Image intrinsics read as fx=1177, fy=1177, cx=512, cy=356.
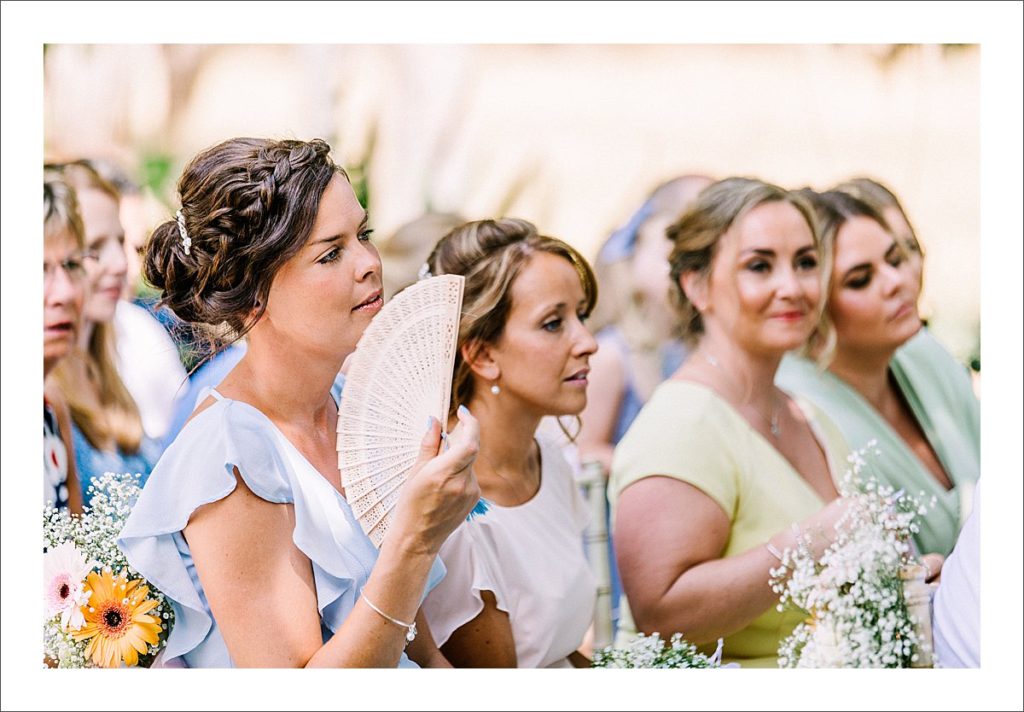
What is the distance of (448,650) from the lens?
380 cm

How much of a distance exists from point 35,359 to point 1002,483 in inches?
129

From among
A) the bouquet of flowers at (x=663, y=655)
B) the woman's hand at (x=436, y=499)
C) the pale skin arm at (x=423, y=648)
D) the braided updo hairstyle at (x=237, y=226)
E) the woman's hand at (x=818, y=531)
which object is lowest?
the bouquet of flowers at (x=663, y=655)

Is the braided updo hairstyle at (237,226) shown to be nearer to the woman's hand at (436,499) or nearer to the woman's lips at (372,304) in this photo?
the woman's lips at (372,304)

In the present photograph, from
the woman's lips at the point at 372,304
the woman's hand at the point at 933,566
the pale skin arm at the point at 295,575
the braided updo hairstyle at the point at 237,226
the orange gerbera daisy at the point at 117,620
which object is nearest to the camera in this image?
the pale skin arm at the point at 295,575

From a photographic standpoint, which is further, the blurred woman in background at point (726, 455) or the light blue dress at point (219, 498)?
the blurred woman in background at point (726, 455)

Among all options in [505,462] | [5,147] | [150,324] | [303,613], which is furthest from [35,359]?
[505,462]

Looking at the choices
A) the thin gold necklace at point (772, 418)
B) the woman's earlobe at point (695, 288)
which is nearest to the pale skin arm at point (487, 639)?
the thin gold necklace at point (772, 418)

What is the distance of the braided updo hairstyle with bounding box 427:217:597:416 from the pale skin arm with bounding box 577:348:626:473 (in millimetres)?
181

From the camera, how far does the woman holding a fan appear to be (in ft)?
11.2

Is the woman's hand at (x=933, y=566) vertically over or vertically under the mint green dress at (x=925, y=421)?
under

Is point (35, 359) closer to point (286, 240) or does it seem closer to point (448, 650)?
point (286, 240)

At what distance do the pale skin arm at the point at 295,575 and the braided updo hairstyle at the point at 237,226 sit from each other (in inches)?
23.6

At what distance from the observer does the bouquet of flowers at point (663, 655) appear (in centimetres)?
386

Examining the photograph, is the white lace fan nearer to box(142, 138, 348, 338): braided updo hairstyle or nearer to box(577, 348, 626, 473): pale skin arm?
box(142, 138, 348, 338): braided updo hairstyle
